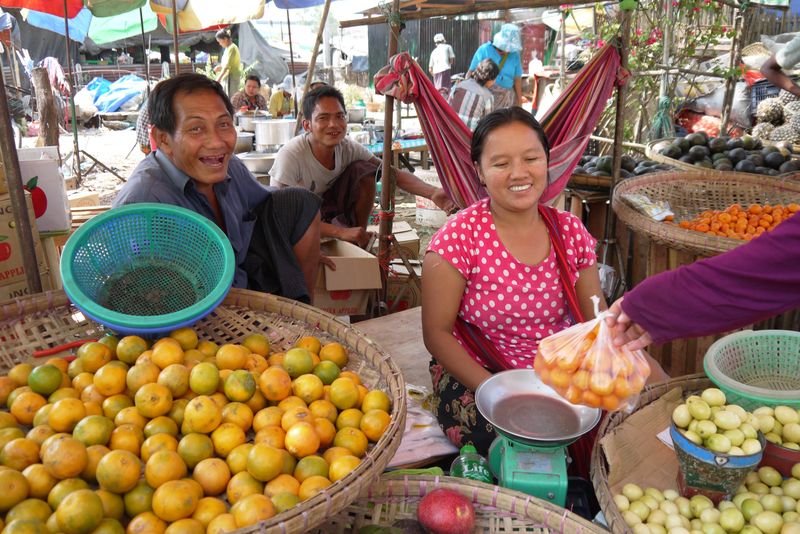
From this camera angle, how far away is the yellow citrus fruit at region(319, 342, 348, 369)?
1.87 meters

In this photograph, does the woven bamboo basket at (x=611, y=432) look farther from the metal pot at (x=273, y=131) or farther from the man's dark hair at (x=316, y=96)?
the metal pot at (x=273, y=131)

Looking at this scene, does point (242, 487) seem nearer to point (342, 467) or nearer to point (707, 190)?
point (342, 467)

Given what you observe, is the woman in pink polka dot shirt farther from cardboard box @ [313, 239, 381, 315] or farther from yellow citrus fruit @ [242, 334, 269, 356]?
cardboard box @ [313, 239, 381, 315]

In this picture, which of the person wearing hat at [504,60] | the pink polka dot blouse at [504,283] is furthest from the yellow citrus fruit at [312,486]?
the person wearing hat at [504,60]

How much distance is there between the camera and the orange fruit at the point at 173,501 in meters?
1.26

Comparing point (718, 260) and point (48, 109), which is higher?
point (48, 109)

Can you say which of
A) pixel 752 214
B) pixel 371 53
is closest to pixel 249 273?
pixel 752 214

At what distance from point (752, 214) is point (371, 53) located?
12228mm

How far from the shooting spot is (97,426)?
4.67 ft

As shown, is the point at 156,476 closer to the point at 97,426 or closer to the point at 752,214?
the point at 97,426

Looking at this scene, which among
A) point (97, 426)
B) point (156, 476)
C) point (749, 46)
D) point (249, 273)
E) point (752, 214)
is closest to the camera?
point (156, 476)

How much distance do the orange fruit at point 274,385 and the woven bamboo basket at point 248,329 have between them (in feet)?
0.89

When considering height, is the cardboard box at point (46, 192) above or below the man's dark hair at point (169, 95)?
below

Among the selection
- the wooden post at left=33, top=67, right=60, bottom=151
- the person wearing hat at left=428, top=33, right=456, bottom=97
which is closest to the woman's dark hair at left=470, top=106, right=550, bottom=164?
the wooden post at left=33, top=67, right=60, bottom=151
